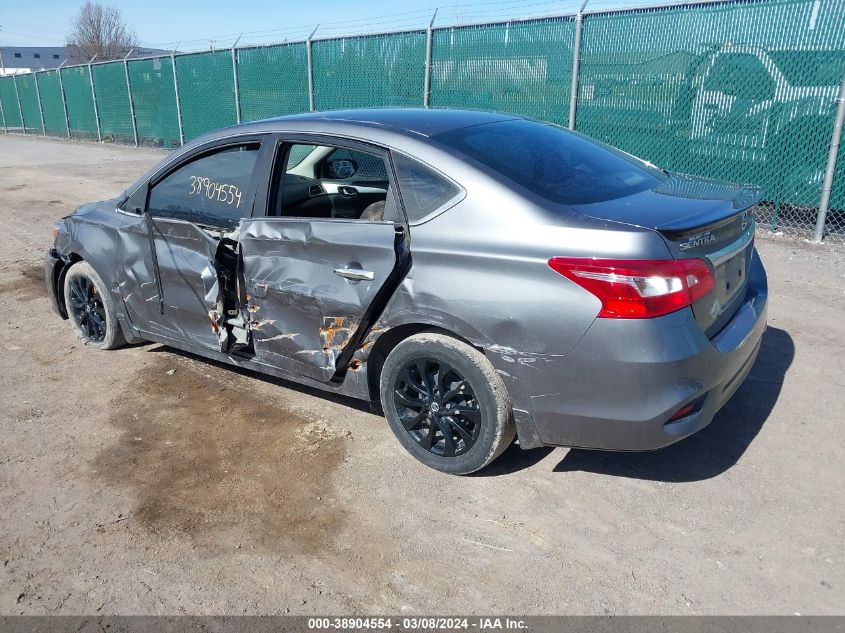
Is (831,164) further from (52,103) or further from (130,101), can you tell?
(52,103)

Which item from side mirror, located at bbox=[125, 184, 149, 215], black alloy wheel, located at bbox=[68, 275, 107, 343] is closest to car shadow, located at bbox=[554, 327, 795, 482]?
side mirror, located at bbox=[125, 184, 149, 215]

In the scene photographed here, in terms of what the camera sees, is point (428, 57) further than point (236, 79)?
No

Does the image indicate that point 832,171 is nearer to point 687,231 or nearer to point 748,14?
point 748,14

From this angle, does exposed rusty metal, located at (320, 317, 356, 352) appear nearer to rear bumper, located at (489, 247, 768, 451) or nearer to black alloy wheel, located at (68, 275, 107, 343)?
rear bumper, located at (489, 247, 768, 451)

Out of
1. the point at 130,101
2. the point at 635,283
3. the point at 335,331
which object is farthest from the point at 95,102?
the point at 635,283

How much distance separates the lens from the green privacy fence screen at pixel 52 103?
88.5ft

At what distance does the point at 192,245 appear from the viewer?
156 inches

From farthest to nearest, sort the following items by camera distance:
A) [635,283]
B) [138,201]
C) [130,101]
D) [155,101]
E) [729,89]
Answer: [130,101] < [155,101] < [729,89] < [138,201] < [635,283]

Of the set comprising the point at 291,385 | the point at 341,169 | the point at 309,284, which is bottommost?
the point at 291,385

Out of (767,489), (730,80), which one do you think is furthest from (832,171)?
(767,489)

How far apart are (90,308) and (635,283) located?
4.10m

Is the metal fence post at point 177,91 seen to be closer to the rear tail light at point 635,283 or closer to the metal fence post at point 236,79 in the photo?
the metal fence post at point 236,79

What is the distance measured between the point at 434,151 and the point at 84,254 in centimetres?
294

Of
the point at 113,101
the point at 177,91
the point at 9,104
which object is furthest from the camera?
the point at 9,104
